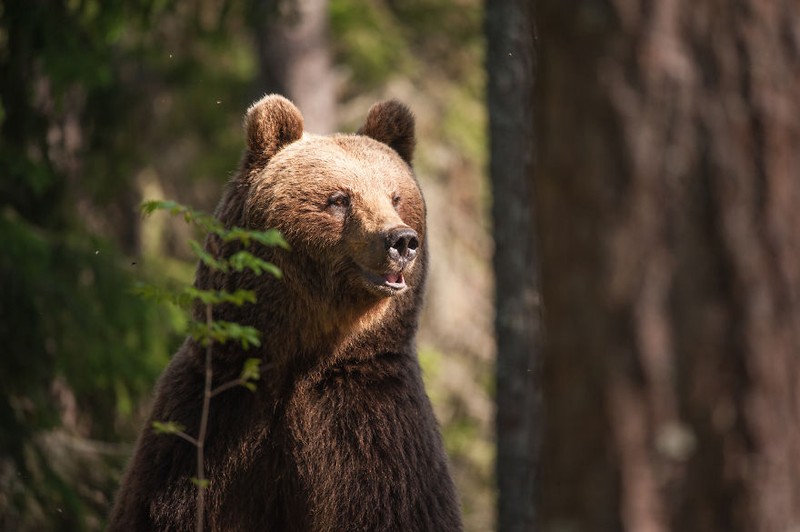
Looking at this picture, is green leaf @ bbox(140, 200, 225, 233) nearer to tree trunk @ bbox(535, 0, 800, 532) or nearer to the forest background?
the forest background

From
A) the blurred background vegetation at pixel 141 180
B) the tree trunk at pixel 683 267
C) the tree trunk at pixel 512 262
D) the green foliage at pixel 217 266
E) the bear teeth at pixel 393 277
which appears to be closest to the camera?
the tree trunk at pixel 683 267

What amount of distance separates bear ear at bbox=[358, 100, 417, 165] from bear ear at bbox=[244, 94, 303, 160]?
442mm

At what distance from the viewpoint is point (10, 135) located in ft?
27.1

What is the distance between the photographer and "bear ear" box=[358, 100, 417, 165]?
237 inches

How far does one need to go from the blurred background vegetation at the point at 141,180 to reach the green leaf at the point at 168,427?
2.70m

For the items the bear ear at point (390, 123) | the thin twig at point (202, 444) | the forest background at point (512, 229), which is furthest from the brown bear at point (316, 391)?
the forest background at point (512, 229)

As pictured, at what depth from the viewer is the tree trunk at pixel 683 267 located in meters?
2.65

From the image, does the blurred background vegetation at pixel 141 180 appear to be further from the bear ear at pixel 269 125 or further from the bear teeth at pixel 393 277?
the bear teeth at pixel 393 277

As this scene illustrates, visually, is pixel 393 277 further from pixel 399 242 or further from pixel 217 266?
pixel 217 266

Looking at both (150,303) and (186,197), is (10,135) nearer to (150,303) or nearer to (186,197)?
(150,303)

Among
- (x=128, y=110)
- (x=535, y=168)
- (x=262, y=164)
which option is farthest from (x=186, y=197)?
(x=535, y=168)

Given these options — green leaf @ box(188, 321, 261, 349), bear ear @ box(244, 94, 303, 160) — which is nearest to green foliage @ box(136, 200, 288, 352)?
green leaf @ box(188, 321, 261, 349)

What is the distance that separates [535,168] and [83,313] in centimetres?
588

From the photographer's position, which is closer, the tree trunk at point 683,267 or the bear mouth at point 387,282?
the tree trunk at point 683,267
